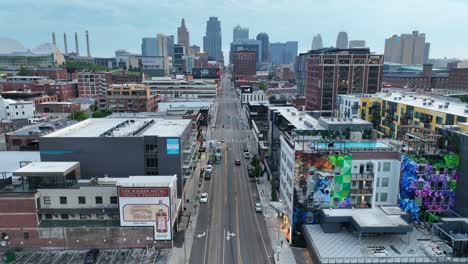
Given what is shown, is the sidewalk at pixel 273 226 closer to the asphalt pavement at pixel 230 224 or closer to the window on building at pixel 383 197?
the asphalt pavement at pixel 230 224

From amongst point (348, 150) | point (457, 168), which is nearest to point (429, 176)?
point (457, 168)

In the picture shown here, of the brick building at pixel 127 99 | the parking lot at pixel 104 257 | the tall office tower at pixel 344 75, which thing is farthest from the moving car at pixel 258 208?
the brick building at pixel 127 99

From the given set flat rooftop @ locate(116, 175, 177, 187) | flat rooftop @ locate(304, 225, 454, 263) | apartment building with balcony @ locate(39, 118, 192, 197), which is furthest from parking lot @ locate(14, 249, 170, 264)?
flat rooftop @ locate(304, 225, 454, 263)

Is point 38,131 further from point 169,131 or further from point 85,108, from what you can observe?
point 85,108

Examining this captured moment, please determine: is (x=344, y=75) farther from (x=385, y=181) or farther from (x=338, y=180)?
(x=338, y=180)

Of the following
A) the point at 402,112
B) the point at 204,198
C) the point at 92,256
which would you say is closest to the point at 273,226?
the point at 204,198
